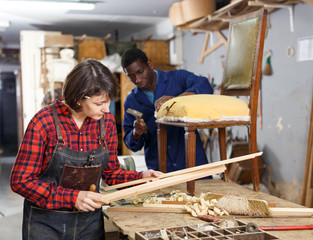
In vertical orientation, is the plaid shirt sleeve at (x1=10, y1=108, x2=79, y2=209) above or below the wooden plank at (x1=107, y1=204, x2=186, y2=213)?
above

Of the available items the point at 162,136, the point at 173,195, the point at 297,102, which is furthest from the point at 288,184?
the point at 173,195

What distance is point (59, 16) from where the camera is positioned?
8.02 m

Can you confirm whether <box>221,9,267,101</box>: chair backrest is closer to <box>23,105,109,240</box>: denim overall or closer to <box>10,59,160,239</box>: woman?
<box>10,59,160,239</box>: woman

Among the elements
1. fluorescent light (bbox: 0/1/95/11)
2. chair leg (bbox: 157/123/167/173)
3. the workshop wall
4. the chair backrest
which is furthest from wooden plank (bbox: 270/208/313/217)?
fluorescent light (bbox: 0/1/95/11)

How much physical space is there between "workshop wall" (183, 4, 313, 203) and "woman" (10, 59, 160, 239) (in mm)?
2998

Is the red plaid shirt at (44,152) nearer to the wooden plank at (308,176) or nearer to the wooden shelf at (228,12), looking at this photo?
the wooden shelf at (228,12)

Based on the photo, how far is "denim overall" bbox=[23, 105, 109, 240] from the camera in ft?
6.32

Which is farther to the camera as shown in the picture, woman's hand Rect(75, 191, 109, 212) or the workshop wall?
the workshop wall

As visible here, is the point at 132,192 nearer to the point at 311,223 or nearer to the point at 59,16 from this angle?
the point at 311,223

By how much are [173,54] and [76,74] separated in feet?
21.9

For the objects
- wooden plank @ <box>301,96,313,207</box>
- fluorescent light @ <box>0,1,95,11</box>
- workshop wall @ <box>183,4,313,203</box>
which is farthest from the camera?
fluorescent light @ <box>0,1,95,11</box>

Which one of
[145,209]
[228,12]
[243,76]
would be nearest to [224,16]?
[228,12]

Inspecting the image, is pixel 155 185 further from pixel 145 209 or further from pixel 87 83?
pixel 87 83

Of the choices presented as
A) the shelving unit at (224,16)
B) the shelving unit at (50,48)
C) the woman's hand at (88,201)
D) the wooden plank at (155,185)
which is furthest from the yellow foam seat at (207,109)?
the shelving unit at (50,48)
